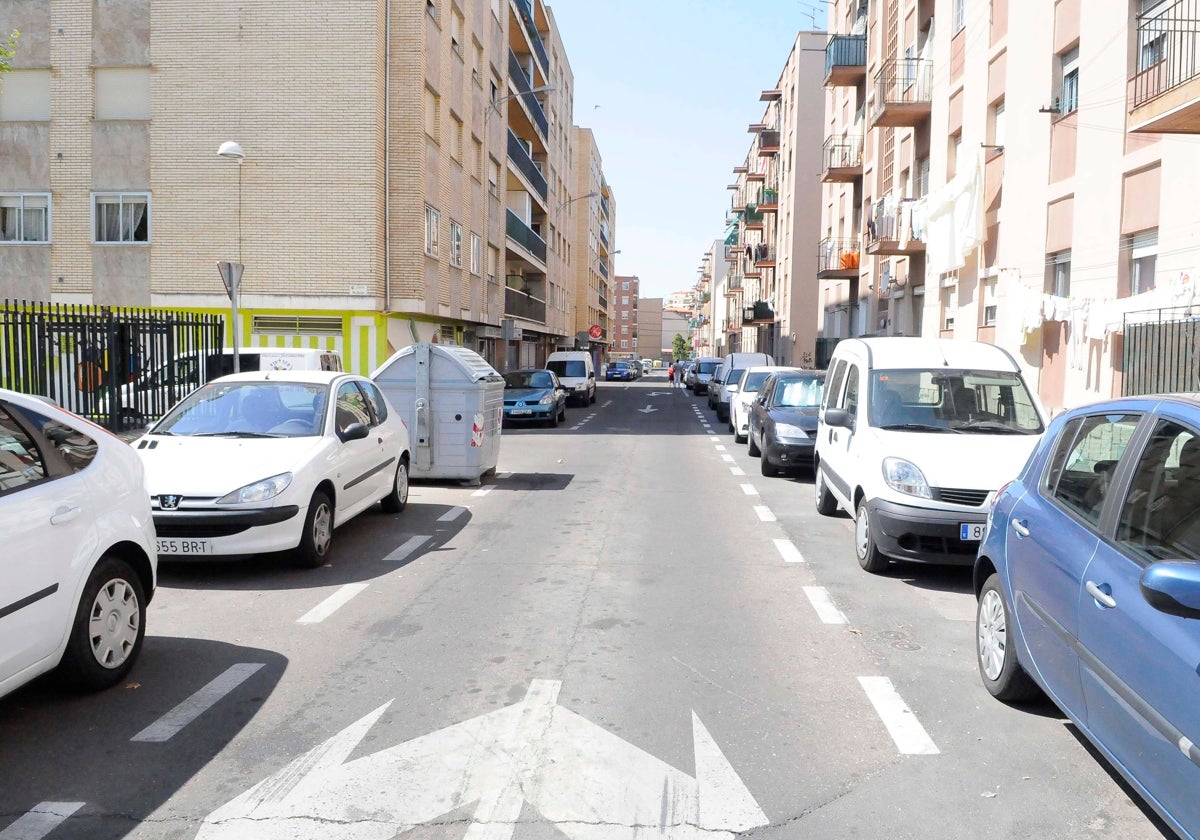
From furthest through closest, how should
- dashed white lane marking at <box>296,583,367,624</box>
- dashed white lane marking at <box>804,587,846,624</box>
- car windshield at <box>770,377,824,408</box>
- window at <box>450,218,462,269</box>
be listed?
window at <box>450,218,462,269</box>, car windshield at <box>770,377,824,408</box>, dashed white lane marking at <box>804,587,846,624</box>, dashed white lane marking at <box>296,583,367,624</box>

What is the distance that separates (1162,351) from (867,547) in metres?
6.18

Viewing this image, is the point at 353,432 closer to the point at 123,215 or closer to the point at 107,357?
the point at 107,357

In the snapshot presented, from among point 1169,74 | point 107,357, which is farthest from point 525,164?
point 1169,74

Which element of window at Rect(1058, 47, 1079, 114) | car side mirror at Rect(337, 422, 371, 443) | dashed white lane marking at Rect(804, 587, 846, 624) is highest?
window at Rect(1058, 47, 1079, 114)

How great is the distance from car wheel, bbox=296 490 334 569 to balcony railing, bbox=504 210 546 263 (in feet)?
100

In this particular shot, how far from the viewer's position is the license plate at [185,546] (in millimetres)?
7410

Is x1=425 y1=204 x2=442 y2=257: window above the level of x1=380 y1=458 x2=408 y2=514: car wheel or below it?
above

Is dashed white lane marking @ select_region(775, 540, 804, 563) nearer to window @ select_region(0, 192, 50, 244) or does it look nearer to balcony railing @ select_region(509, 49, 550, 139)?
window @ select_region(0, 192, 50, 244)

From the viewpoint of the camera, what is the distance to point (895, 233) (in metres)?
25.9

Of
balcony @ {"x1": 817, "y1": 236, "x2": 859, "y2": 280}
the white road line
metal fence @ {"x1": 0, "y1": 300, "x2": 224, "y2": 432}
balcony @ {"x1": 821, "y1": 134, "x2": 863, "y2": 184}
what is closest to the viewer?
the white road line

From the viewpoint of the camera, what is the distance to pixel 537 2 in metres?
47.0

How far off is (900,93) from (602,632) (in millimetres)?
23528

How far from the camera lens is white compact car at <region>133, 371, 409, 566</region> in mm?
7430

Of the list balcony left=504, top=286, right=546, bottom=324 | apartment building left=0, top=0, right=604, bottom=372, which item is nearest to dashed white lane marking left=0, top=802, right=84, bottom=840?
apartment building left=0, top=0, right=604, bottom=372
